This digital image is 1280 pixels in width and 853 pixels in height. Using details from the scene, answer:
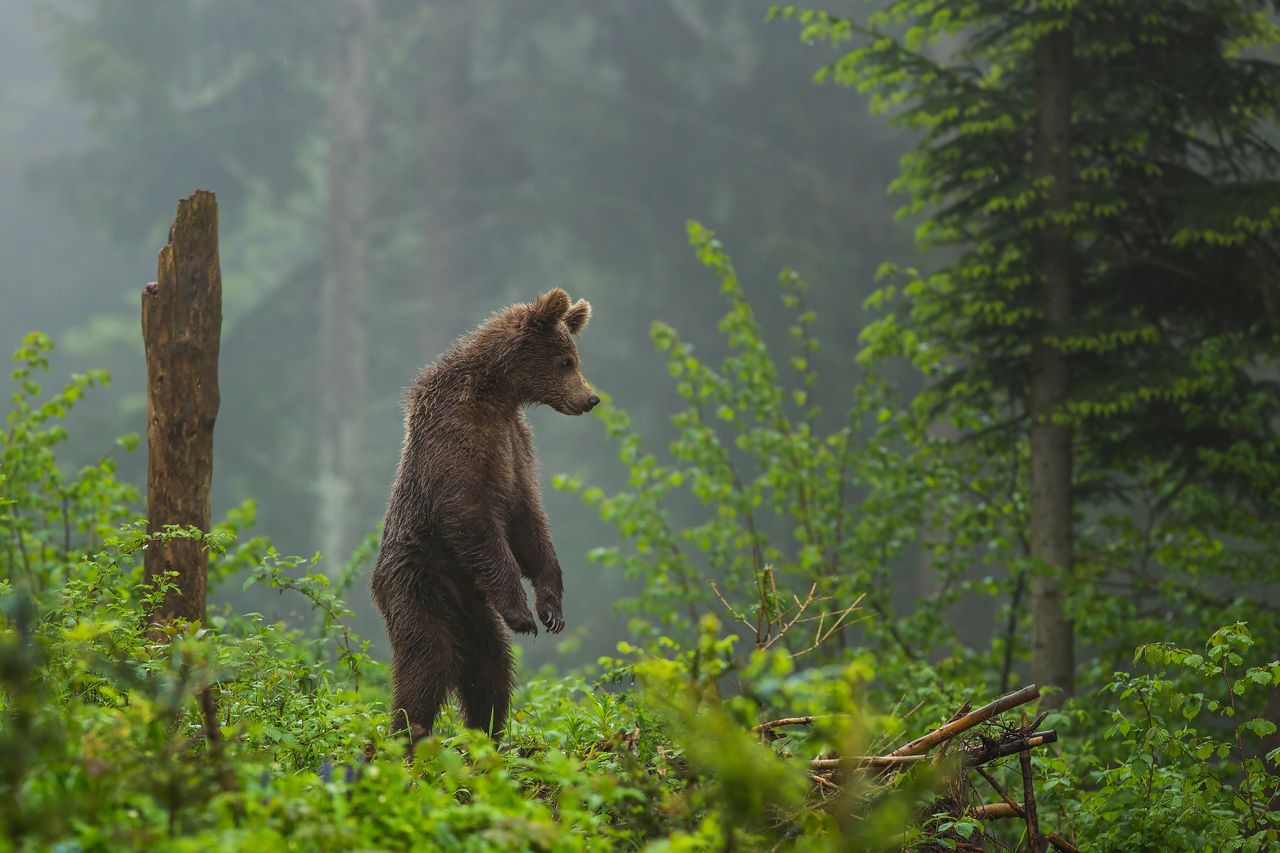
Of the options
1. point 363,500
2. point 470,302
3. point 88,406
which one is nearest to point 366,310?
point 470,302

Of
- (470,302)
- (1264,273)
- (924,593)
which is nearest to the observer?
(1264,273)

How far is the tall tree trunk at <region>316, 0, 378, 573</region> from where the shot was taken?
21.0 m

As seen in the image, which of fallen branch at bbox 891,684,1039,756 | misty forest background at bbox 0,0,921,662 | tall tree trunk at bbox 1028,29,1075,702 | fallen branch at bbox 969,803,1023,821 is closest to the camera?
fallen branch at bbox 891,684,1039,756

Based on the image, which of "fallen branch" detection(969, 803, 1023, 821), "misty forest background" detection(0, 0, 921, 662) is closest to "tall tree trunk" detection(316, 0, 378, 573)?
"misty forest background" detection(0, 0, 921, 662)

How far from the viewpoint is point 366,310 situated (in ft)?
71.1

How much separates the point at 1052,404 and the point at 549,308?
4917 mm

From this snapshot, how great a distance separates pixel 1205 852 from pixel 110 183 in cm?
2142

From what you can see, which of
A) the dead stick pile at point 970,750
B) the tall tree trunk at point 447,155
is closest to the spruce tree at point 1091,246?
the dead stick pile at point 970,750

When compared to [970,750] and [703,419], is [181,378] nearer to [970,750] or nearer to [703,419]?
[970,750]

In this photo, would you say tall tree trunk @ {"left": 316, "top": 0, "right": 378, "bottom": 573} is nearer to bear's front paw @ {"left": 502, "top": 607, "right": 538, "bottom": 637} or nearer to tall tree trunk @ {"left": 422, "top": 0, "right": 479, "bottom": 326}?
tall tree trunk @ {"left": 422, "top": 0, "right": 479, "bottom": 326}

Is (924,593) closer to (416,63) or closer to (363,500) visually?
(363,500)

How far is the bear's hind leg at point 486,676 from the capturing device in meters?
4.45

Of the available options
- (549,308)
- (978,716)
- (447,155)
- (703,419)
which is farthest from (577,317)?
(447,155)

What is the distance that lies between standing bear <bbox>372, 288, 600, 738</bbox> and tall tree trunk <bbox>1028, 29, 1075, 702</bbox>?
15.9 feet
